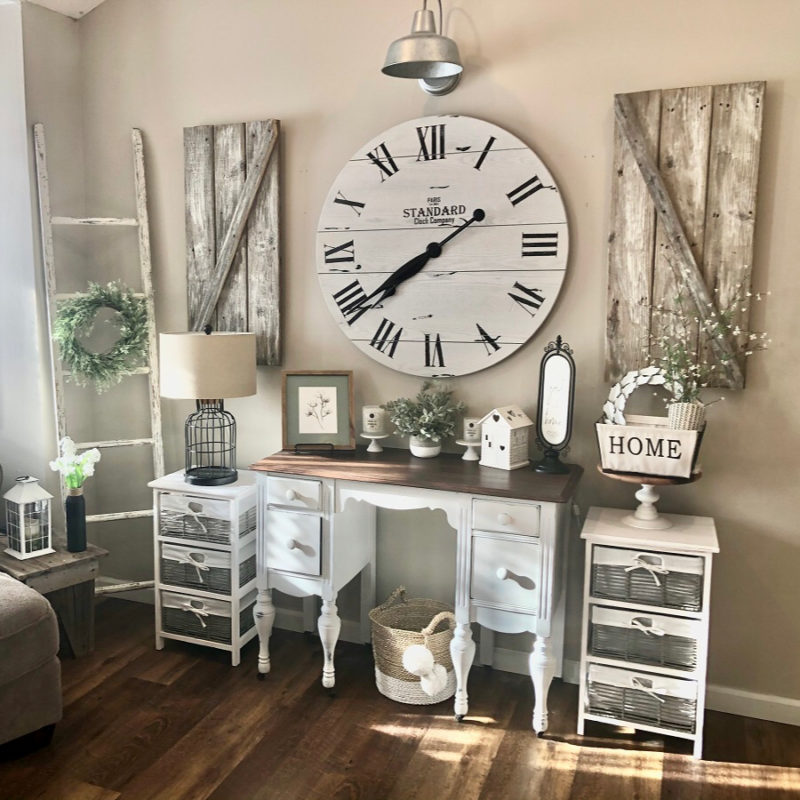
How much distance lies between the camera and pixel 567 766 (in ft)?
7.89

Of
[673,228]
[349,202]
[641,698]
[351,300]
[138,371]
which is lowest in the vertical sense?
[641,698]

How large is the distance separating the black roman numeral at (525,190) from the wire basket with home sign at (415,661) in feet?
4.75

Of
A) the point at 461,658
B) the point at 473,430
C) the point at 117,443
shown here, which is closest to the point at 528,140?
the point at 473,430

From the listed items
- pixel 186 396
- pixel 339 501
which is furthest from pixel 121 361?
pixel 339 501

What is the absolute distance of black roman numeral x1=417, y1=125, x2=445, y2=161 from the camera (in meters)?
2.85

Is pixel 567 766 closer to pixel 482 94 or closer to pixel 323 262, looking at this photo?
pixel 323 262

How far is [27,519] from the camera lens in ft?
9.75

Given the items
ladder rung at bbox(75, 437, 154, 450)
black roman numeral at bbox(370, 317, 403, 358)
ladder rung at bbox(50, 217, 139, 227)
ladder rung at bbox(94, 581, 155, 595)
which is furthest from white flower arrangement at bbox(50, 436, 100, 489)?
black roman numeral at bbox(370, 317, 403, 358)

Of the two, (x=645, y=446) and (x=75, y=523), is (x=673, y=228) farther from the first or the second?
(x=75, y=523)

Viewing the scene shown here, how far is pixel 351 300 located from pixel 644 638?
1.57 meters

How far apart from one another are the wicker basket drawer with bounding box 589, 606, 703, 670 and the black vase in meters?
Answer: 1.92

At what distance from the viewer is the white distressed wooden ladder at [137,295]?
3.20 meters

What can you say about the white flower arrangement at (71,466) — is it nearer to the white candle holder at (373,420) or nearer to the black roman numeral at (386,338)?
the white candle holder at (373,420)

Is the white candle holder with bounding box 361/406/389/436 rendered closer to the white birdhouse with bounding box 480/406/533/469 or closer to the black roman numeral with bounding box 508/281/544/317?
the white birdhouse with bounding box 480/406/533/469
